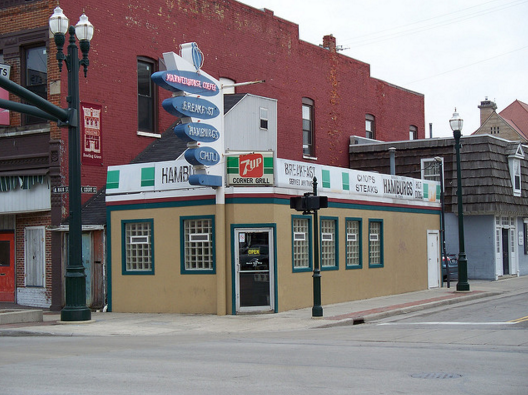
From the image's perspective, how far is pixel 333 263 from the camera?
21406 mm

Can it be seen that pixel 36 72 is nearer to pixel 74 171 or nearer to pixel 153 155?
pixel 153 155

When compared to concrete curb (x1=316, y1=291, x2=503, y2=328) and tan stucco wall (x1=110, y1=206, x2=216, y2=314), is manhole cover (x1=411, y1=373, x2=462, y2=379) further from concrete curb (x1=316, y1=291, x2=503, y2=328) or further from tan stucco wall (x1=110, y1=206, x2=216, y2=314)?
tan stucco wall (x1=110, y1=206, x2=216, y2=314)

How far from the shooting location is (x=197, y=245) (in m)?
19.3

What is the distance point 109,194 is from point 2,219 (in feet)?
17.5

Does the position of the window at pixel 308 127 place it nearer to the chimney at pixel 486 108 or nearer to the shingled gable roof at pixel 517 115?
the chimney at pixel 486 108

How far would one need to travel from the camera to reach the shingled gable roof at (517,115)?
Answer: 73438mm

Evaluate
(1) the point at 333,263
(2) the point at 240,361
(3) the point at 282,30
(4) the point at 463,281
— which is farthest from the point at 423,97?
(2) the point at 240,361

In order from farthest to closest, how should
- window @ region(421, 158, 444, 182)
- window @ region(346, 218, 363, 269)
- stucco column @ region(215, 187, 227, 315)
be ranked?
window @ region(421, 158, 444, 182) < window @ region(346, 218, 363, 269) < stucco column @ region(215, 187, 227, 315)

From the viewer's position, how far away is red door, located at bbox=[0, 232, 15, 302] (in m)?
23.3

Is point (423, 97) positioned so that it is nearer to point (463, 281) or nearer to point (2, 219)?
point (463, 281)

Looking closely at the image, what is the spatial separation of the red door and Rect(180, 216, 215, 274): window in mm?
7228

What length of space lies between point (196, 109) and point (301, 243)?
17.2ft

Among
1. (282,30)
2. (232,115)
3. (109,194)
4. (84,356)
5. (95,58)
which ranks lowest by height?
(84,356)

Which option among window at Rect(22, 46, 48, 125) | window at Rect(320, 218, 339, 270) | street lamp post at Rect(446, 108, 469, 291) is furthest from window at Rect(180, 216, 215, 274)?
street lamp post at Rect(446, 108, 469, 291)
